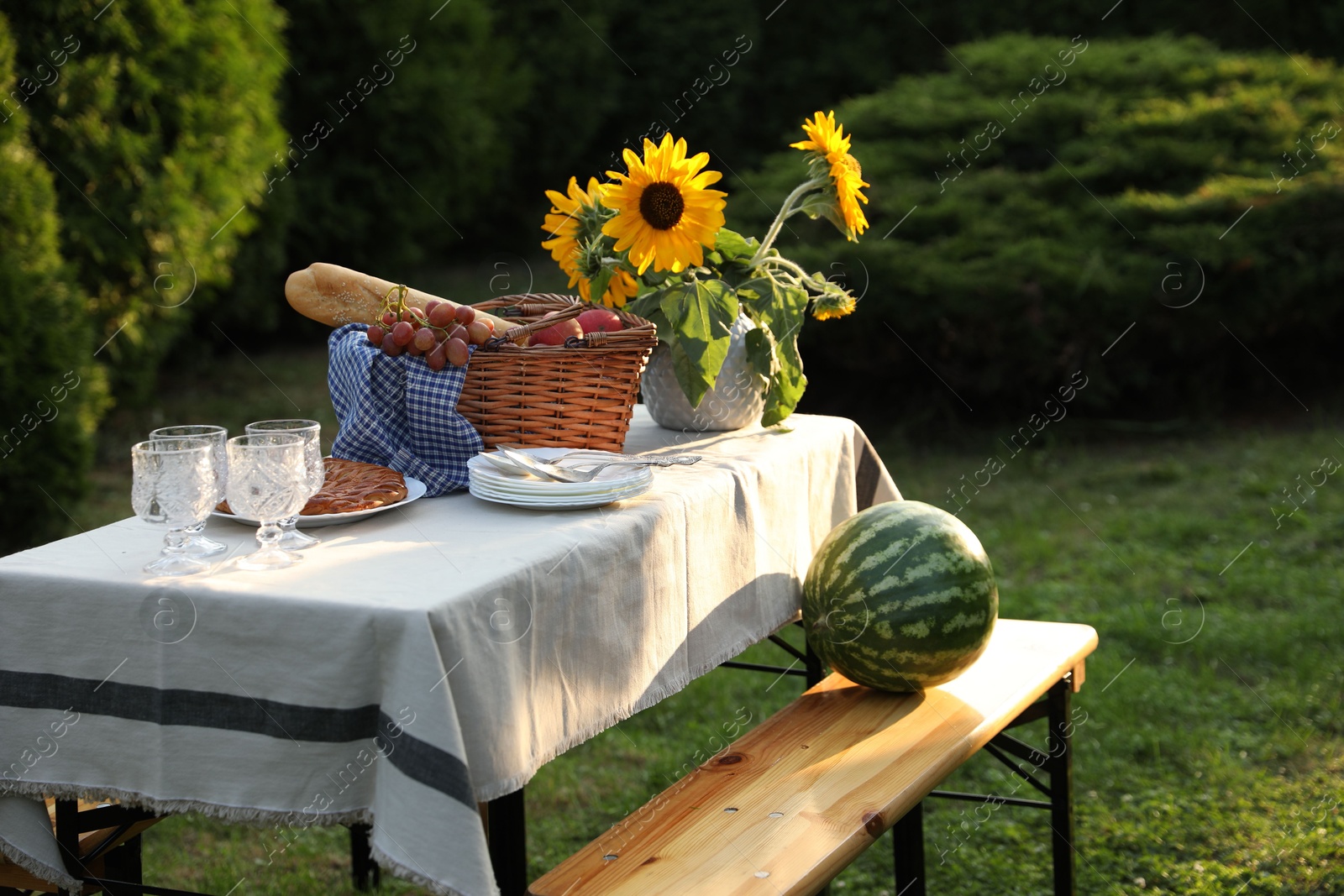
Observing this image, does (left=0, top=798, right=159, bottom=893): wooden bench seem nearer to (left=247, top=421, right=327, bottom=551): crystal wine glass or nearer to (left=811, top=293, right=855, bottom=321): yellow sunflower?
(left=247, top=421, right=327, bottom=551): crystal wine glass

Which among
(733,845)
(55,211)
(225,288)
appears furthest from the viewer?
(225,288)

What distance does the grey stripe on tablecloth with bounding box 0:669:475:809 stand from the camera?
1730mm

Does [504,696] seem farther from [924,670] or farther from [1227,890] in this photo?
[1227,890]

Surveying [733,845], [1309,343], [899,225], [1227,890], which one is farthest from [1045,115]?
[733,845]

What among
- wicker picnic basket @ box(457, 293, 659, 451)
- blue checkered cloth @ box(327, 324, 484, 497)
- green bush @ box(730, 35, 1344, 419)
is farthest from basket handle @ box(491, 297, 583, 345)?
green bush @ box(730, 35, 1344, 419)

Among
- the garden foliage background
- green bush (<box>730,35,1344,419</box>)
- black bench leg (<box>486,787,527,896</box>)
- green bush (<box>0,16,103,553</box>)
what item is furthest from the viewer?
green bush (<box>730,35,1344,419</box>)

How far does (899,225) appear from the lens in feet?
25.2

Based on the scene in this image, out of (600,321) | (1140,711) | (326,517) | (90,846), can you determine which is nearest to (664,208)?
(600,321)

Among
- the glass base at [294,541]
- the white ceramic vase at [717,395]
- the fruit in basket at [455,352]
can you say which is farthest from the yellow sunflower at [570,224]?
the glass base at [294,541]

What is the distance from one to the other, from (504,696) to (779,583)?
100 centimetres

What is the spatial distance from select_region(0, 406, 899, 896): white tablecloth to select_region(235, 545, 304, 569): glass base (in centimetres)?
3

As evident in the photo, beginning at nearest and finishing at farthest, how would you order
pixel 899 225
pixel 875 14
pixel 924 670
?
1. pixel 924 670
2. pixel 899 225
3. pixel 875 14

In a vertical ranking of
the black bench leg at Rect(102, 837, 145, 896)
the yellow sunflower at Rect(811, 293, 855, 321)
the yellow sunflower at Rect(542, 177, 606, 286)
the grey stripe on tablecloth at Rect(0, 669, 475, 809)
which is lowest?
the black bench leg at Rect(102, 837, 145, 896)

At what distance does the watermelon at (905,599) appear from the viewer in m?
2.49
